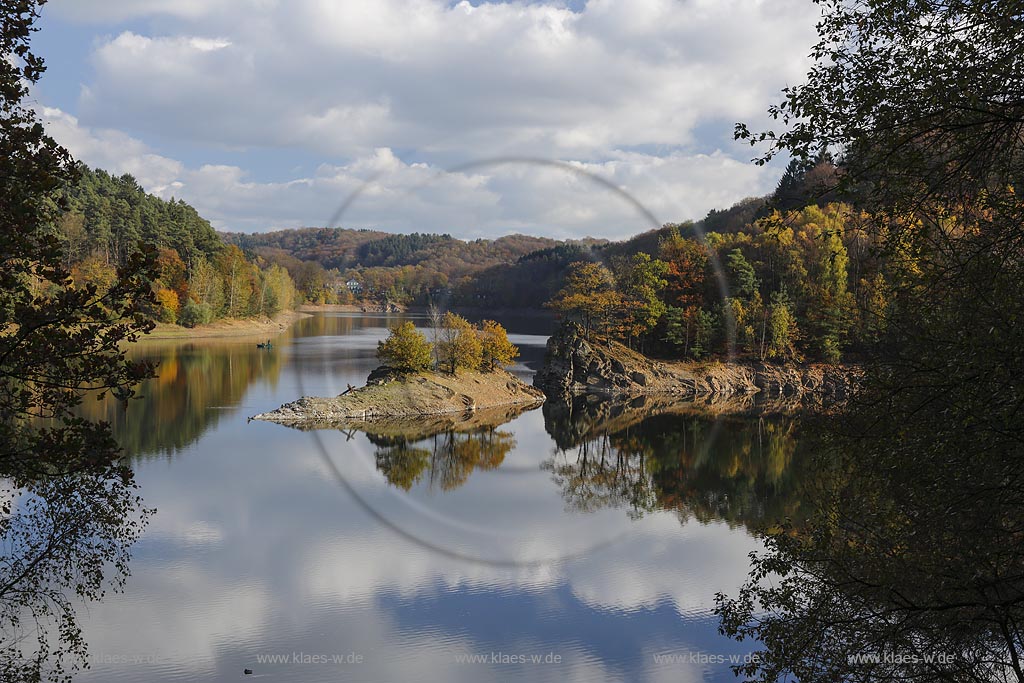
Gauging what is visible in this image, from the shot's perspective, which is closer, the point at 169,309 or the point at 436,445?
the point at 436,445

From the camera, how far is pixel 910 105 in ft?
21.1

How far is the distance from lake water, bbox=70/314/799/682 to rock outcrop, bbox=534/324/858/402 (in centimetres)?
1413

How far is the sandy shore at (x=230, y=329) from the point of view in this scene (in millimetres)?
74500

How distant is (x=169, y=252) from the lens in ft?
272

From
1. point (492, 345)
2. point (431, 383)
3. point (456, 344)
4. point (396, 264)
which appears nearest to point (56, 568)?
point (431, 383)

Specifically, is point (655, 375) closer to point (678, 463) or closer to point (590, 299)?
point (590, 299)

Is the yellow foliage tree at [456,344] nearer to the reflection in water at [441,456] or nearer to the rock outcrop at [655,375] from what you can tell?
the reflection in water at [441,456]

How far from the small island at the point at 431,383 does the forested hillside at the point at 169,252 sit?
34.9 meters

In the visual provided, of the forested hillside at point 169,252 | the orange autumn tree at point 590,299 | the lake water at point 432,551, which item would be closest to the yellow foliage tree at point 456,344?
the lake water at point 432,551

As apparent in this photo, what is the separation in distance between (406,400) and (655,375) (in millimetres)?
20750

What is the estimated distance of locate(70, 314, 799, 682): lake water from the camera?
13.4 metres

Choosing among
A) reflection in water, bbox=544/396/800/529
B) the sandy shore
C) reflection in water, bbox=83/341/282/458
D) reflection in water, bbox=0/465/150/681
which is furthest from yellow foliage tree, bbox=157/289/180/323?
reflection in water, bbox=0/465/150/681

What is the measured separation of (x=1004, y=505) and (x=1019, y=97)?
338cm

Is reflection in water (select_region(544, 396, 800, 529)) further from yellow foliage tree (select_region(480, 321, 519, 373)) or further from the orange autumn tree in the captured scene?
the orange autumn tree
